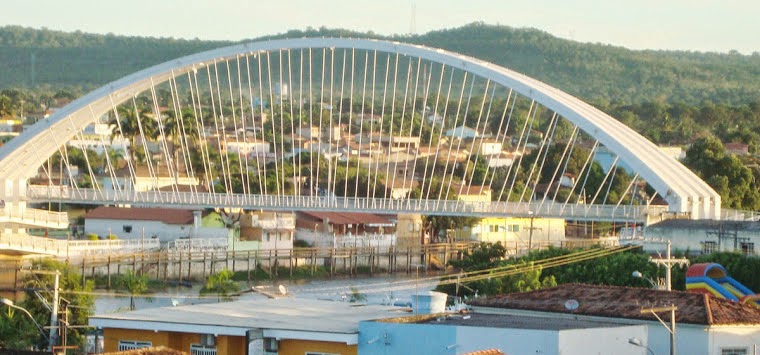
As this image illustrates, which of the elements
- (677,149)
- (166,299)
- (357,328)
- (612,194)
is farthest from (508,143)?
(357,328)

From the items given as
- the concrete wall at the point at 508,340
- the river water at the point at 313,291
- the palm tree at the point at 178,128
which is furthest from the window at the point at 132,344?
the palm tree at the point at 178,128

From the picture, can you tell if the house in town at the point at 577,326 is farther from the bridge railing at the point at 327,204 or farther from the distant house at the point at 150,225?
the distant house at the point at 150,225

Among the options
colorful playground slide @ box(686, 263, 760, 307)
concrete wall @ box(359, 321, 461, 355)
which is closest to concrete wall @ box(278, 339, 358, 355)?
concrete wall @ box(359, 321, 461, 355)

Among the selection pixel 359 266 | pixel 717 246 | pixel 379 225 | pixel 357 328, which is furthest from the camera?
pixel 379 225

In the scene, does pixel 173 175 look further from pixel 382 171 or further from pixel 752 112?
pixel 752 112

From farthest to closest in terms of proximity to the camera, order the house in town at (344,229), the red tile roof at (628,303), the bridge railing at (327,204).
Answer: the house in town at (344,229) → the bridge railing at (327,204) → the red tile roof at (628,303)

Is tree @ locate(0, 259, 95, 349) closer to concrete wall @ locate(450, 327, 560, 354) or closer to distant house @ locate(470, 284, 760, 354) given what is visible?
distant house @ locate(470, 284, 760, 354)

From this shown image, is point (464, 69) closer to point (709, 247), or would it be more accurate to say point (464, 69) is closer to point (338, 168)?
point (709, 247)
